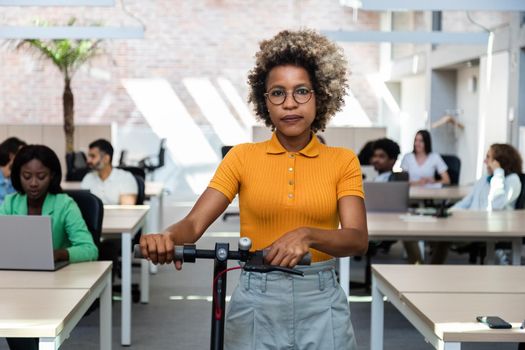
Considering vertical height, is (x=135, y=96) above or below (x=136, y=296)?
above

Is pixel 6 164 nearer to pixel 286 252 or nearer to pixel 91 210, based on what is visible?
pixel 91 210

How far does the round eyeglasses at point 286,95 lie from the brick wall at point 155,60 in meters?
13.7

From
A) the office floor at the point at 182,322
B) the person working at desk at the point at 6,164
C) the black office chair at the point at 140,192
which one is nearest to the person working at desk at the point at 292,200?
the office floor at the point at 182,322

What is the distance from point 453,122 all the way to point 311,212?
37.9ft

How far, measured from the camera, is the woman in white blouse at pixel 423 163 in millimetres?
8469

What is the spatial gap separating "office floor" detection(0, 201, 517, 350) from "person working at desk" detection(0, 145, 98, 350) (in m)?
0.65

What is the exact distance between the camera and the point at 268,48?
6.80 feet

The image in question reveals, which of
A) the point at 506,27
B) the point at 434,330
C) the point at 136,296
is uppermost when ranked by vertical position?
the point at 506,27

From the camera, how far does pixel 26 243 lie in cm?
339

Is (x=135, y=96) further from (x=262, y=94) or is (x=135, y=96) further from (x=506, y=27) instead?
(x=262, y=94)

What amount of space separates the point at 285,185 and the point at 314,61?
0.30m

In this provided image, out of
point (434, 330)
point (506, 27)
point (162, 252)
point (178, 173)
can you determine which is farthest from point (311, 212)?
point (178, 173)

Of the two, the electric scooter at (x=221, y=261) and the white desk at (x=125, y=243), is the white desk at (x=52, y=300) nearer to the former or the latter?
the electric scooter at (x=221, y=261)

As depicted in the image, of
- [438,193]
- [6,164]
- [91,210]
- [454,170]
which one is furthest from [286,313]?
[454,170]
